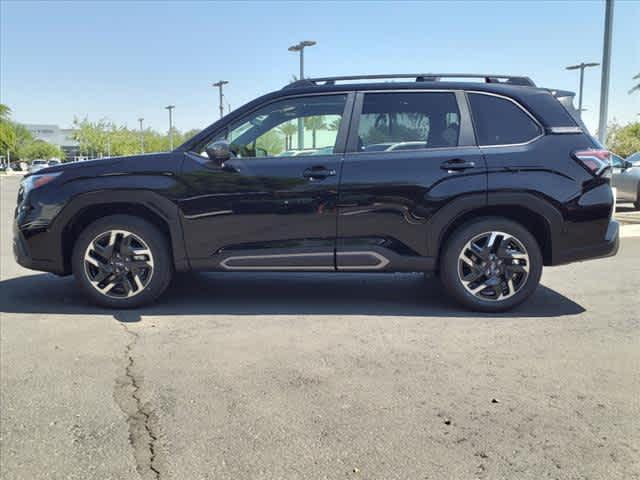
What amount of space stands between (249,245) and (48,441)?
7.71 feet

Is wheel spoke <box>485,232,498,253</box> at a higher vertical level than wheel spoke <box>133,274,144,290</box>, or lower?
higher

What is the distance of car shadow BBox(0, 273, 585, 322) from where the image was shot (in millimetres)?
4863

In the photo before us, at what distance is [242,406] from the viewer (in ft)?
9.85

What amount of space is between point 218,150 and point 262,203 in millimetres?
549

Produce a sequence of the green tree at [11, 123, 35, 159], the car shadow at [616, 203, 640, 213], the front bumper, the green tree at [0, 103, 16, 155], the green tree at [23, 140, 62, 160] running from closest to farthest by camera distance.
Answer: the front bumper → the car shadow at [616, 203, 640, 213] → the green tree at [0, 103, 16, 155] → the green tree at [11, 123, 35, 159] → the green tree at [23, 140, 62, 160]

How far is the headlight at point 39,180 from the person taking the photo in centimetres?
481

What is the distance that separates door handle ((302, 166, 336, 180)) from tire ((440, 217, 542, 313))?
3.70ft

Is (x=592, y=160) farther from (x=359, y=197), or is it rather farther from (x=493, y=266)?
(x=359, y=197)

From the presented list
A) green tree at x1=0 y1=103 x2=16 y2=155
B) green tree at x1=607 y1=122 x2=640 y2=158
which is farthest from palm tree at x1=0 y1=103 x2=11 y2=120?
green tree at x1=607 y1=122 x2=640 y2=158

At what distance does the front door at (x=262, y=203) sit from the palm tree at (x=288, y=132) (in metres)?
0.06

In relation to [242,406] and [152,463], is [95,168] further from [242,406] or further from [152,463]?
[152,463]

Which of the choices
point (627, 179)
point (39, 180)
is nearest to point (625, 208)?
point (627, 179)

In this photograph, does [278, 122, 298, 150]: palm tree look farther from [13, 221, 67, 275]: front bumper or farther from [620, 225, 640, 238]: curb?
[620, 225, 640, 238]: curb

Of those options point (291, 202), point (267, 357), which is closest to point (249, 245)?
point (291, 202)
